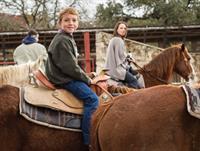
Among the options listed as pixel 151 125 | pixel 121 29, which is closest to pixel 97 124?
pixel 151 125

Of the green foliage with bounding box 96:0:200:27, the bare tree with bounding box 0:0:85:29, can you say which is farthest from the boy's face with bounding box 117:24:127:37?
the bare tree with bounding box 0:0:85:29

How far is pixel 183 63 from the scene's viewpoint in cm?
912

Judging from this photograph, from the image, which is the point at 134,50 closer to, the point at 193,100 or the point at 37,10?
the point at 193,100

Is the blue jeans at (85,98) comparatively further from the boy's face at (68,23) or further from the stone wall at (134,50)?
the stone wall at (134,50)

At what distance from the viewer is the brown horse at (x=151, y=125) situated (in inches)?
133

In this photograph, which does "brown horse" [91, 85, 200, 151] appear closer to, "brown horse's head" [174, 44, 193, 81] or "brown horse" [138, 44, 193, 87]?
"brown horse" [138, 44, 193, 87]

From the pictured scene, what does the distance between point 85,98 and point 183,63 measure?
16.7ft

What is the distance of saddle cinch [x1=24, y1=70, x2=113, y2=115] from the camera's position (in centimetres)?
436

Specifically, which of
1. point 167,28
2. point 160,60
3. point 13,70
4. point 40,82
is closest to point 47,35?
point 167,28

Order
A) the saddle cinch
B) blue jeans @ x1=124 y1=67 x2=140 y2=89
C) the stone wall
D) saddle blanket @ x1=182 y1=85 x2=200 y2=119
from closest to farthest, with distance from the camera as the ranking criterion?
1. saddle blanket @ x1=182 y1=85 x2=200 y2=119
2. the saddle cinch
3. blue jeans @ x1=124 y1=67 x2=140 y2=89
4. the stone wall

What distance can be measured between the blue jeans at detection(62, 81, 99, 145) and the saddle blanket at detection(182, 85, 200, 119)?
1021mm

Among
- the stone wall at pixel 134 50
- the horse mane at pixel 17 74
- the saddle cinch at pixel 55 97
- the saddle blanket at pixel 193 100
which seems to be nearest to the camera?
the saddle blanket at pixel 193 100

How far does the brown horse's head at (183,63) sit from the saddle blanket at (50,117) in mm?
4962

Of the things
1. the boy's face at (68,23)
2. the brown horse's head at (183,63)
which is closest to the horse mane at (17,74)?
the boy's face at (68,23)
